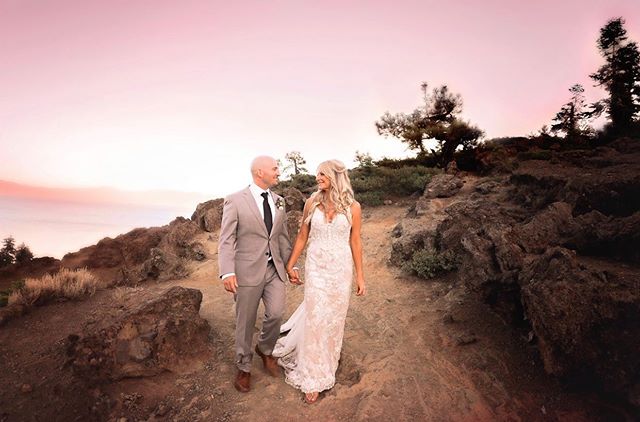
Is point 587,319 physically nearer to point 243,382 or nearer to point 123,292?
point 243,382

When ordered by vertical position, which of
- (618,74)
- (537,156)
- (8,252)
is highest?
(618,74)

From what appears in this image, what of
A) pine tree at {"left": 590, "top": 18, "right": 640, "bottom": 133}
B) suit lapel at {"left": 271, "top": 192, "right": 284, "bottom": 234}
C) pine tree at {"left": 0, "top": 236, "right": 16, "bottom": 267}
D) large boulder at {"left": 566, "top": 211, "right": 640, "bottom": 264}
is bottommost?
pine tree at {"left": 0, "top": 236, "right": 16, "bottom": 267}

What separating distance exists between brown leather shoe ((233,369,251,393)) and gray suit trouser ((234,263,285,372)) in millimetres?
69

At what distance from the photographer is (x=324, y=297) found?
13.5ft

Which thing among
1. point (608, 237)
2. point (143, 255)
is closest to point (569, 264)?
→ point (608, 237)

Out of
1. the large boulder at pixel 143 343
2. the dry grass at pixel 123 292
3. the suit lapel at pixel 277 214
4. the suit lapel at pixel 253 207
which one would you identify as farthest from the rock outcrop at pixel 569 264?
the dry grass at pixel 123 292

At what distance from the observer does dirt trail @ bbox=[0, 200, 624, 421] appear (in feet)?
12.4

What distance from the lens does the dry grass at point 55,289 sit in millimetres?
6826

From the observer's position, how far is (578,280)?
368 centimetres

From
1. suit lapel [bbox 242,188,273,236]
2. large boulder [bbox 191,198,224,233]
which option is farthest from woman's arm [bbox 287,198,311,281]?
large boulder [bbox 191,198,224,233]

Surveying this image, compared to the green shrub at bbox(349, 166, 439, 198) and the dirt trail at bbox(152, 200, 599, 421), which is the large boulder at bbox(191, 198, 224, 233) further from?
the dirt trail at bbox(152, 200, 599, 421)

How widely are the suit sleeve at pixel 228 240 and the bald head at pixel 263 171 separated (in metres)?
0.41

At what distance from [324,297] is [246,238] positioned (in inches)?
45.1

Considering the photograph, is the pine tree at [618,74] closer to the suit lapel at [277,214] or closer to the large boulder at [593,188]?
the large boulder at [593,188]
